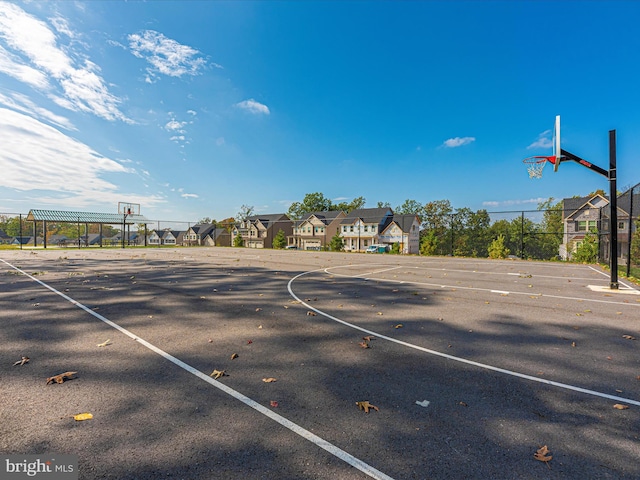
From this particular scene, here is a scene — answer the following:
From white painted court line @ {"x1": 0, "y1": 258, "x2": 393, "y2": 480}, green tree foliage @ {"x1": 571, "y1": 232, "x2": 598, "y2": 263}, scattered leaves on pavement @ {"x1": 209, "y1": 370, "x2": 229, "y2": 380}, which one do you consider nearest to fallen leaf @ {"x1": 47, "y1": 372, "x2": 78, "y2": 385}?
white painted court line @ {"x1": 0, "y1": 258, "x2": 393, "y2": 480}

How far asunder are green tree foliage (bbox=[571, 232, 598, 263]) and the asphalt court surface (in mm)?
18521

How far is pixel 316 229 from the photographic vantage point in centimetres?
6197

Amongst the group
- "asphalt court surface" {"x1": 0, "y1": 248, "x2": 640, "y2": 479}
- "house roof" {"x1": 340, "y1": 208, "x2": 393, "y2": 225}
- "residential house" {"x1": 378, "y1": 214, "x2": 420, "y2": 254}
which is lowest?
"asphalt court surface" {"x1": 0, "y1": 248, "x2": 640, "y2": 479}

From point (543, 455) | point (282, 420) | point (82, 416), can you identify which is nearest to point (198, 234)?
point (82, 416)

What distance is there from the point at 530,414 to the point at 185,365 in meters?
4.18

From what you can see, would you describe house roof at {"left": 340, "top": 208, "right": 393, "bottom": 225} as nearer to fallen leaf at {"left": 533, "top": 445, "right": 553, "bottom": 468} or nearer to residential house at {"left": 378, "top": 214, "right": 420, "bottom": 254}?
residential house at {"left": 378, "top": 214, "right": 420, "bottom": 254}

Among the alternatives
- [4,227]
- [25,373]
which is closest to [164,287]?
[25,373]

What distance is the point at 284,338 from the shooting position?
523 cm

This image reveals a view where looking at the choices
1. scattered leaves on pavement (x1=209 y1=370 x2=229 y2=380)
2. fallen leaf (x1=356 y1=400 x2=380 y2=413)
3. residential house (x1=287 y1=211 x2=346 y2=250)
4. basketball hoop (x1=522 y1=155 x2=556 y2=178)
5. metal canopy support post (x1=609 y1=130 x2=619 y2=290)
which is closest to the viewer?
fallen leaf (x1=356 y1=400 x2=380 y2=413)

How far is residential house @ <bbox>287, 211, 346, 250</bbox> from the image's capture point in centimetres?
6081

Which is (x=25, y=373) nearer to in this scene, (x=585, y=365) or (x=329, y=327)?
(x=329, y=327)

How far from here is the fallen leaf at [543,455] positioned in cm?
236

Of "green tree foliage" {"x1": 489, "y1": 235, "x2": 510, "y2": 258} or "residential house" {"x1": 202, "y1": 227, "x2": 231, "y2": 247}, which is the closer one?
"green tree foliage" {"x1": 489, "y1": 235, "x2": 510, "y2": 258}

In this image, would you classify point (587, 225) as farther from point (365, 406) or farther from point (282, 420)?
A: point (282, 420)
